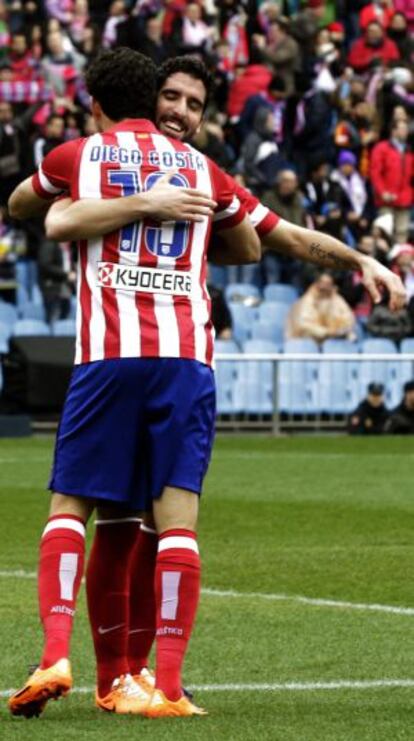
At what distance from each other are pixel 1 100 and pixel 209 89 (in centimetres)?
1885

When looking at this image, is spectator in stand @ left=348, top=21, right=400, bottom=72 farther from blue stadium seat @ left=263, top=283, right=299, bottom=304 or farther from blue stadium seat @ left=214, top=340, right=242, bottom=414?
blue stadium seat @ left=214, top=340, right=242, bottom=414

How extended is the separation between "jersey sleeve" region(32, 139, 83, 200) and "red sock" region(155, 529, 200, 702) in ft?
3.76

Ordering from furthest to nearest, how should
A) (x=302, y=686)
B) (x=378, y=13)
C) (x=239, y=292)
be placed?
(x=378, y=13), (x=239, y=292), (x=302, y=686)

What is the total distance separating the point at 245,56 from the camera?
93.7ft

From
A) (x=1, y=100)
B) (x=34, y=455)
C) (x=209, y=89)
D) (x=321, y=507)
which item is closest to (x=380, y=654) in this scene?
(x=209, y=89)

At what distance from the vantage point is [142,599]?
22.8 ft

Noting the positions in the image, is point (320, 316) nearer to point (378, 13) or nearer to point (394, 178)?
point (394, 178)

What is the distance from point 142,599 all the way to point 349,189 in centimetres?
1986

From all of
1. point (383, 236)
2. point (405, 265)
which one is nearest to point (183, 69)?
point (405, 265)

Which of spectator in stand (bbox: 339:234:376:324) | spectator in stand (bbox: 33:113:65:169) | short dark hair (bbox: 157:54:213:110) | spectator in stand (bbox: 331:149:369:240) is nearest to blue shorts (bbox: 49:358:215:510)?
short dark hair (bbox: 157:54:213:110)

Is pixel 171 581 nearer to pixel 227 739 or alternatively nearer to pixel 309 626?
pixel 227 739

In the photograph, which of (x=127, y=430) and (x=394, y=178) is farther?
(x=394, y=178)

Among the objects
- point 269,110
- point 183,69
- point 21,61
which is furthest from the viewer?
point 21,61

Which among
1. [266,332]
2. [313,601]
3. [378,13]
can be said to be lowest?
[266,332]
